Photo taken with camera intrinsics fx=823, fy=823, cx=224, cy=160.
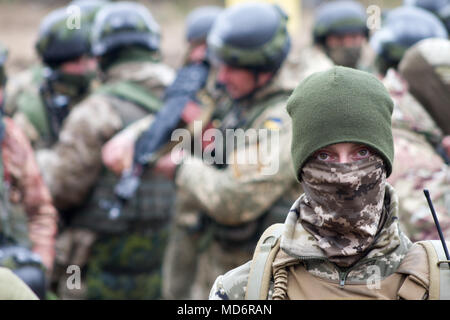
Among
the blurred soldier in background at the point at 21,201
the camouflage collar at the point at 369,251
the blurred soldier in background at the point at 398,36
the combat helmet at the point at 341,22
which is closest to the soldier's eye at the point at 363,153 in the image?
the camouflage collar at the point at 369,251

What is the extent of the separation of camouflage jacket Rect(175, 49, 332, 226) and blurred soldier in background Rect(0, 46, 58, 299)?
2.67 feet

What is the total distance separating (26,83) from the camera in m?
7.89

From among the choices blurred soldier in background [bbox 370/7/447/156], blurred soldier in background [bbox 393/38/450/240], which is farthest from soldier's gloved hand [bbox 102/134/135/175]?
blurred soldier in background [bbox 393/38/450/240]

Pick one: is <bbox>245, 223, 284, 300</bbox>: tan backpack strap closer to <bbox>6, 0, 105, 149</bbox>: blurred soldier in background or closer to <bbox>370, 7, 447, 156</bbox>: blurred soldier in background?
<bbox>370, 7, 447, 156</bbox>: blurred soldier in background

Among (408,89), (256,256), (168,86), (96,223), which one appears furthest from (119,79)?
(256,256)

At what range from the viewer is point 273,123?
4469 mm

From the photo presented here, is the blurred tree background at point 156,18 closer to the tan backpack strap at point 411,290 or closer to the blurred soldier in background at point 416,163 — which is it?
the blurred soldier in background at point 416,163

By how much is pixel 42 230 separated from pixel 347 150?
2708mm

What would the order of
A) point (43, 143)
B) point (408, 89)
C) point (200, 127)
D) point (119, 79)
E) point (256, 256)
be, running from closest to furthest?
point (256, 256)
point (408, 89)
point (200, 127)
point (119, 79)
point (43, 143)

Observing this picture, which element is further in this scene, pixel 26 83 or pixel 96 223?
pixel 26 83

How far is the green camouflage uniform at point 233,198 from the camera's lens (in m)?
4.36

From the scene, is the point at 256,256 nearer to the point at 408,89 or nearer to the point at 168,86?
the point at 408,89

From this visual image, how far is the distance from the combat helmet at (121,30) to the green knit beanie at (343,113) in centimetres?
374

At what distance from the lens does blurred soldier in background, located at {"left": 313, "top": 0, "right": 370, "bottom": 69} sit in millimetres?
7383
